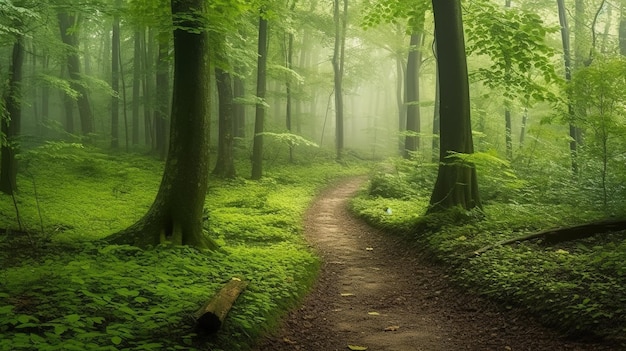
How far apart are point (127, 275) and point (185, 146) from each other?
280 cm

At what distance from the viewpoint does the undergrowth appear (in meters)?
4.81

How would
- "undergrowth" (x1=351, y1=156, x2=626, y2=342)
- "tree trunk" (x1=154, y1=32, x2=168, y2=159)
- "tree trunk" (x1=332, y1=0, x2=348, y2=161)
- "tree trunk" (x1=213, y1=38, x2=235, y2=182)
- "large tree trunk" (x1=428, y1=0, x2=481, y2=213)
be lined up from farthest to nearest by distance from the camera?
"tree trunk" (x1=332, y1=0, x2=348, y2=161) → "tree trunk" (x1=154, y1=32, x2=168, y2=159) → "tree trunk" (x1=213, y1=38, x2=235, y2=182) → "large tree trunk" (x1=428, y1=0, x2=481, y2=213) → "undergrowth" (x1=351, y1=156, x2=626, y2=342)

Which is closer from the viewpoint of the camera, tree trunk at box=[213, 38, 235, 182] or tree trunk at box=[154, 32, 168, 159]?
tree trunk at box=[213, 38, 235, 182]

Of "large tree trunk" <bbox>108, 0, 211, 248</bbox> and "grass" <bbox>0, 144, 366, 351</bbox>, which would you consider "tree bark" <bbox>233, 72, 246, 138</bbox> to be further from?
"large tree trunk" <bbox>108, 0, 211, 248</bbox>

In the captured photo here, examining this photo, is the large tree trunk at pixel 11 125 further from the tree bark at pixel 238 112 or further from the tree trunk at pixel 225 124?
the tree bark at pixel 238 112

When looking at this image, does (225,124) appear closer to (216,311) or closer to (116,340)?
(216,311)

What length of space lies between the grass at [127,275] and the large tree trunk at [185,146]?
662 mm

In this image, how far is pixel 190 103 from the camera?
771 centimetres

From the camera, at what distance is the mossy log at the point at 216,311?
4434 millimetres

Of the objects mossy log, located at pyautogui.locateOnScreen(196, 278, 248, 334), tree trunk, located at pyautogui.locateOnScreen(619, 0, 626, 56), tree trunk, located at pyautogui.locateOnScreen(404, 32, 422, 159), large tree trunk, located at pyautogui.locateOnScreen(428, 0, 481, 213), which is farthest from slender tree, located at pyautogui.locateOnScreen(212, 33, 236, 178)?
tree trunk, located at pyautogui.locateOnScreen(619, 0, 626, 56)

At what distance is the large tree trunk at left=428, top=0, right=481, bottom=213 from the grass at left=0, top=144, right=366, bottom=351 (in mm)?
3717

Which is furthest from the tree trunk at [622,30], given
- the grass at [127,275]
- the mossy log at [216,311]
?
the mossy log at [216,311]

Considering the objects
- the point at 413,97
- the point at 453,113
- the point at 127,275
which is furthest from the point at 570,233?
the point at 413,97

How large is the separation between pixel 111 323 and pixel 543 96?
11019 mm
